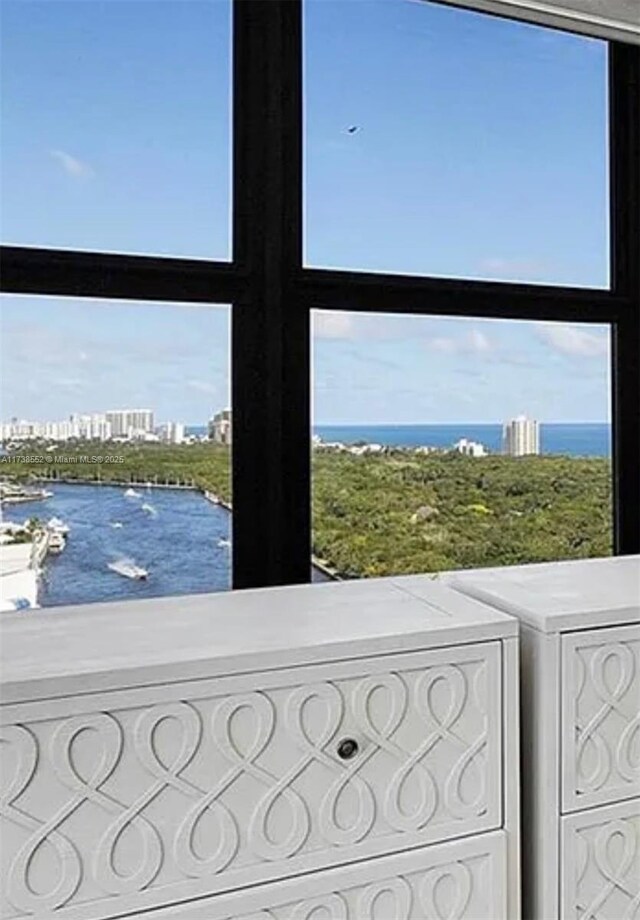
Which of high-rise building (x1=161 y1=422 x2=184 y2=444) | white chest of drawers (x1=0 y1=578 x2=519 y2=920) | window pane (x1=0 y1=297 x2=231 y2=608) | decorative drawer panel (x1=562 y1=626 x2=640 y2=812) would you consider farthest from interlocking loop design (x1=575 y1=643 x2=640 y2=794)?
high-rise building (x1=161 y1=422 x2=184 y2=444)

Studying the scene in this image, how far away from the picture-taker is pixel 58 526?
1.59 m

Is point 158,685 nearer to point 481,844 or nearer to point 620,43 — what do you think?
point 481,844

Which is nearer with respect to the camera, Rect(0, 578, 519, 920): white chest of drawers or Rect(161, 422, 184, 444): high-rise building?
Rect(0, 578, 519, 920): white chest of drawers

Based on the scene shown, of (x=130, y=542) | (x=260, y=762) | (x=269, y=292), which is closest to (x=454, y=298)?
(x=269, y=292)

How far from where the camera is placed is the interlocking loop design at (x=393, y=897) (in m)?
1.17

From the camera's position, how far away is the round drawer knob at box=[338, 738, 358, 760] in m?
1.15

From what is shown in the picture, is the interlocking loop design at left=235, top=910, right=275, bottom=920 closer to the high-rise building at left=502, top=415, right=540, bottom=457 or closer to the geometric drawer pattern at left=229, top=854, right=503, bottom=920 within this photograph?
the geometric drawer pattern at left=229, top=854, right=503, bottom=920

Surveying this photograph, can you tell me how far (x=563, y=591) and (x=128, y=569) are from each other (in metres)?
0.81

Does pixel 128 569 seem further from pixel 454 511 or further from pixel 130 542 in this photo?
pixel 454 511

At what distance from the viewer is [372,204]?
1.76 meters

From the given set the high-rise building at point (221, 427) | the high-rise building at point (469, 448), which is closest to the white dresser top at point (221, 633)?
the high-rise building at point (221, 427)

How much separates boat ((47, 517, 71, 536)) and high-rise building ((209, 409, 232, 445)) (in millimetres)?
330

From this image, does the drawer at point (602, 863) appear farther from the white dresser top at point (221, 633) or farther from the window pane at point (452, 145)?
the window pane at point (452, 145)

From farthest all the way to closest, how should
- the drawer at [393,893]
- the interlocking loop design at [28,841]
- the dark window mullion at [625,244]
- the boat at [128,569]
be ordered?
the dark window mullion at [625,244] → the boat at [128,569] → the drawer at [393,893] → the interlocking loop design at [28,841]
